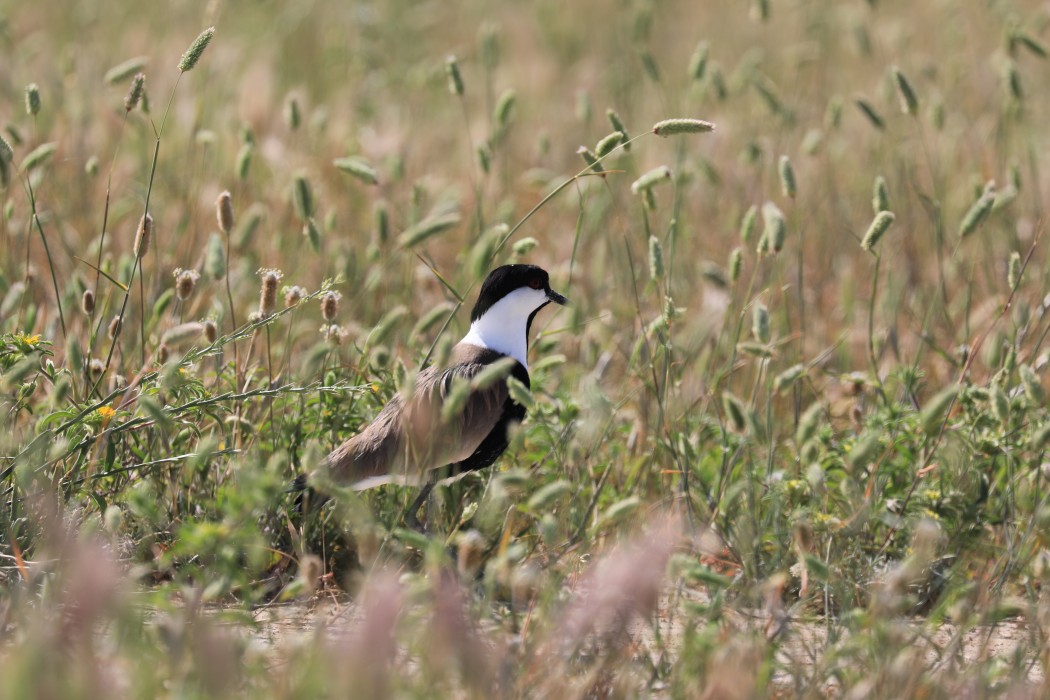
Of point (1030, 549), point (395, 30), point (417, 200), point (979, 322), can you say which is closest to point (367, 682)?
point (1030, 549)

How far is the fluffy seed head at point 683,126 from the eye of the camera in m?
2.92

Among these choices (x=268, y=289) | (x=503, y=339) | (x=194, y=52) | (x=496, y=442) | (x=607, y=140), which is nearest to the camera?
(x=194, y=52)

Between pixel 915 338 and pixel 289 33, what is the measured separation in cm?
449

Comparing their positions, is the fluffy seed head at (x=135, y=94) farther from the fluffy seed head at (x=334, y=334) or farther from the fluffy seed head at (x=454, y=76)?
the fluffy seed head at (x=454, y=76)

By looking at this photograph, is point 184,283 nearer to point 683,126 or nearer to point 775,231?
point 683,126

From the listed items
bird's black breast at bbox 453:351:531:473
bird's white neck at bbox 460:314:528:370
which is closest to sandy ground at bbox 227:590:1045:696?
bird's black breast at bbox 453:351:531:473

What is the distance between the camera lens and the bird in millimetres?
3219

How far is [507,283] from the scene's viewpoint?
3.74 meters

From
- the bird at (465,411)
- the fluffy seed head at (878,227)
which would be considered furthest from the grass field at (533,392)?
the bird at (465,411)

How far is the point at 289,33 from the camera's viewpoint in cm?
805

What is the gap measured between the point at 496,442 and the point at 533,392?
0.35m

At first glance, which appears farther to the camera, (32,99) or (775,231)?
(775,231)

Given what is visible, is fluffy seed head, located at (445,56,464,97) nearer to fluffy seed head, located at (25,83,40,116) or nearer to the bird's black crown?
the bird's black crown

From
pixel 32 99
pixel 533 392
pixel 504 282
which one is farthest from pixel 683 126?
pixel 32 99
